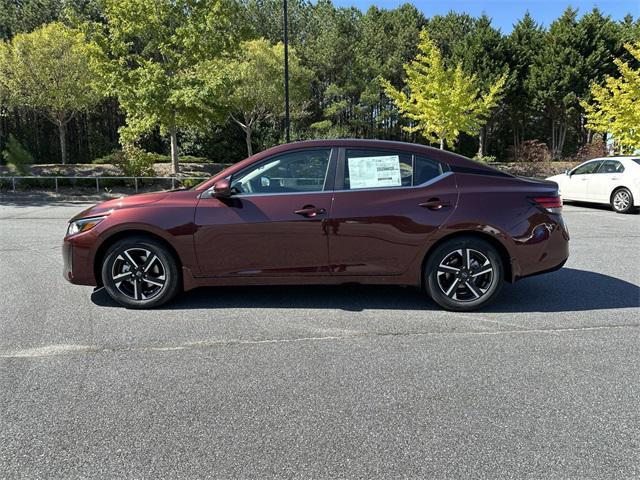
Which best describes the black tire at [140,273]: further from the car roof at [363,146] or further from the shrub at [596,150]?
the shrub at [596,150]

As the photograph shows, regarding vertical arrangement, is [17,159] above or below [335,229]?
above

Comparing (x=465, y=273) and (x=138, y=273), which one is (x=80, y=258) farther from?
(x=465, y=273)

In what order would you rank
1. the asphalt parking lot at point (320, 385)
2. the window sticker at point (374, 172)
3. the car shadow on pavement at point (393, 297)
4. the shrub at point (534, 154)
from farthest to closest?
1. the shrub at point (534, 154)
2. the car shadow on pavement at point (393, 297)
3. the window sticker at point (374, 172)
4. the asphalt parking lot at point (320, 385)

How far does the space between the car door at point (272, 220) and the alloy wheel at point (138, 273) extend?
0.46 m

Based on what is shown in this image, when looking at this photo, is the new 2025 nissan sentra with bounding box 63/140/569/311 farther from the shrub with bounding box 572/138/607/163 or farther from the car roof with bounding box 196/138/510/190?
the shrub with bounding box 572/138/607/163

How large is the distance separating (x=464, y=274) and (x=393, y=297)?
0.85 m

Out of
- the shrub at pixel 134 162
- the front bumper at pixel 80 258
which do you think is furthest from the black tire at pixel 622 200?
the shrub at pixel 134 162

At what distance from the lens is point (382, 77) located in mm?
32375

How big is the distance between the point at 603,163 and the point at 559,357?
11.4 meters

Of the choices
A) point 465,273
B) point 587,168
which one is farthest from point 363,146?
point 587,168

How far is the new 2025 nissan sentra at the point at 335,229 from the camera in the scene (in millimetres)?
4645

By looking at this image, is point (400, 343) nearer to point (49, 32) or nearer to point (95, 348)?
point (95, 348)

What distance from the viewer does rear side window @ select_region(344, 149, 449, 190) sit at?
187 inches

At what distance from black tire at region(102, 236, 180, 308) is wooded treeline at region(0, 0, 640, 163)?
2573 centimetres
